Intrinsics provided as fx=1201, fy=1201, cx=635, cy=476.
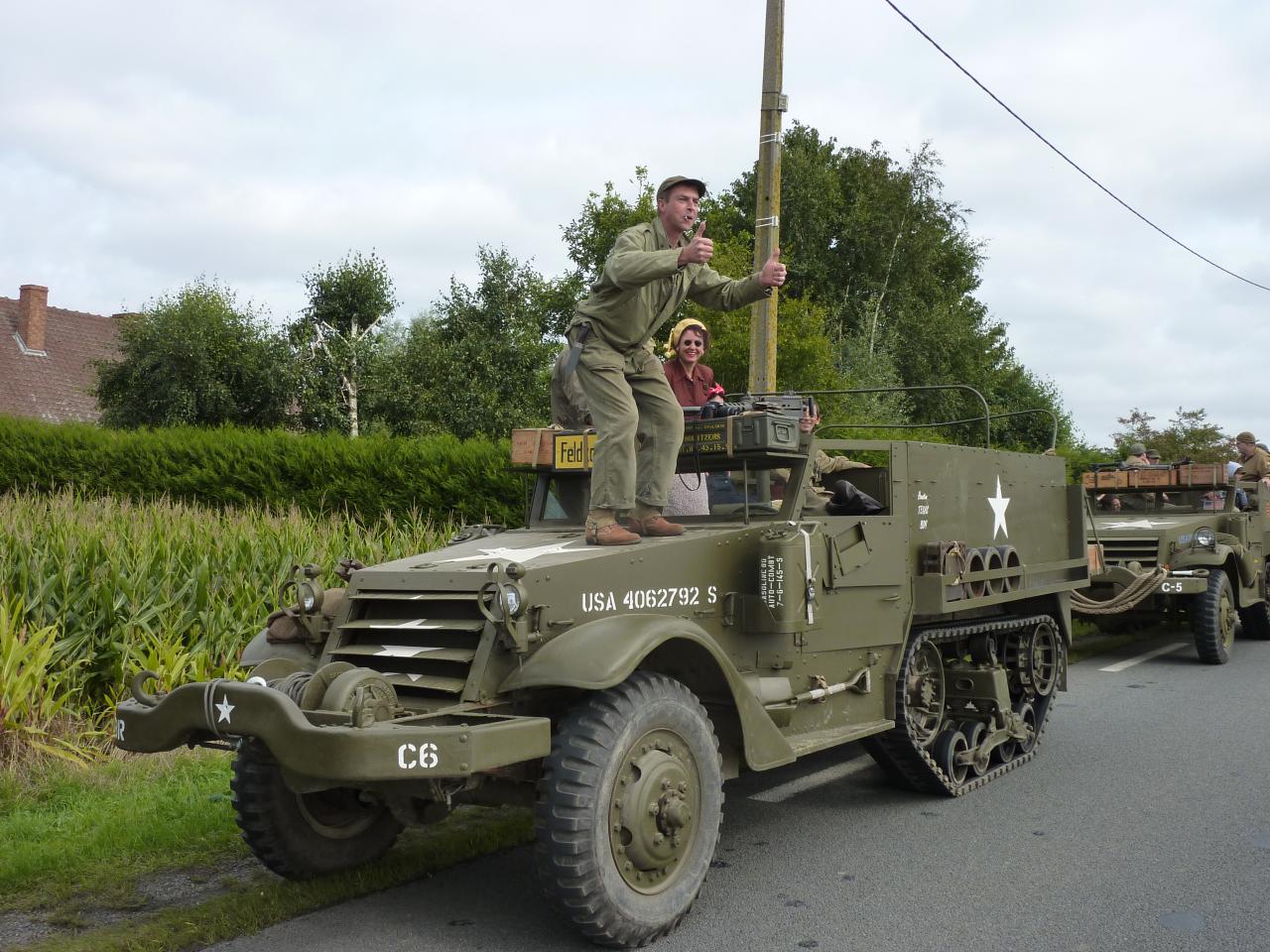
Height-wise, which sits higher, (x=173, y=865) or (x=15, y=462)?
(x=15, y=462)

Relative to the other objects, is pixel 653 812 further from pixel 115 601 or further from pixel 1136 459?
pixel 1136 459

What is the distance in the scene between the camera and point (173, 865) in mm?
4938

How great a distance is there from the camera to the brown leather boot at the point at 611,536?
4.89 metres

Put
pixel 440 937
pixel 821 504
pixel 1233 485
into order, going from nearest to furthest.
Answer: pixel 440 937, pixel 821 504, pixel 1233 485

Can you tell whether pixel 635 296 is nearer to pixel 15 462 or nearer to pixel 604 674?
pixel 604 674

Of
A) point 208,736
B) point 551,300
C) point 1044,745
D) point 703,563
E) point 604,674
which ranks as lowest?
point 1044,745

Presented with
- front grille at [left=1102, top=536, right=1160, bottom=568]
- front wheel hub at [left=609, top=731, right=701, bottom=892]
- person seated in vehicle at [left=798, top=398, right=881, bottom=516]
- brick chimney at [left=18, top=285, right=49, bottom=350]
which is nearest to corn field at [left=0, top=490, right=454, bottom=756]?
person seated in vehicle at [left=798, top=398, right=881, bottom=516]

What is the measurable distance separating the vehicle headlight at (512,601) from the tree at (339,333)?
19.5 m

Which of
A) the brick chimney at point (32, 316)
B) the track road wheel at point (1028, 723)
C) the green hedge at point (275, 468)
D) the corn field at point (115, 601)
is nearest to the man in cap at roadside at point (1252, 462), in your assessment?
the track road wheel at point (1028, 723)

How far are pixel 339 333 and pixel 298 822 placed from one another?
2073 cm

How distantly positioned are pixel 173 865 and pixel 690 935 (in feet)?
7.19

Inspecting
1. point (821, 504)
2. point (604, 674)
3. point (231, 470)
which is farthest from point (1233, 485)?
point (231, 470)

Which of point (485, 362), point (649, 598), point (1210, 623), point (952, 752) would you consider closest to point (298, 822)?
point (649, 598)

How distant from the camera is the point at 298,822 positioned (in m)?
4.70
